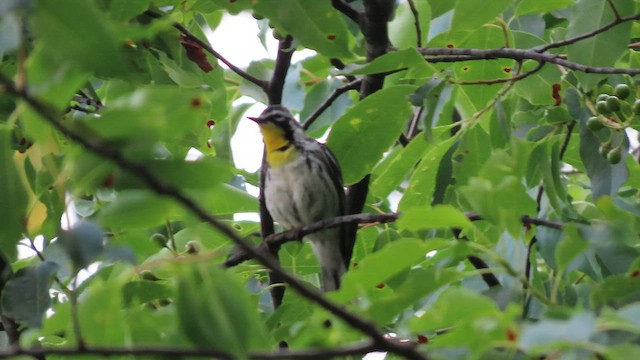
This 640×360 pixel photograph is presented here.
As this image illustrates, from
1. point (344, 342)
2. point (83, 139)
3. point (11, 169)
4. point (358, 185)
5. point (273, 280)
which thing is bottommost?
point (273, 280)

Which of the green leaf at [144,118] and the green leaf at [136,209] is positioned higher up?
the green leaf at [144,118]

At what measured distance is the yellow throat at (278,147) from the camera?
5.49 meters

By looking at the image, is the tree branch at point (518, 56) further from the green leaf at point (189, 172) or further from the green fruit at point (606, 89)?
the green leaf at point (189, 172)

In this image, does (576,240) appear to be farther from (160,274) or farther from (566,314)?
(160,274)

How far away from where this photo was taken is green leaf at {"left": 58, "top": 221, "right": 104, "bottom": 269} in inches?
68.0

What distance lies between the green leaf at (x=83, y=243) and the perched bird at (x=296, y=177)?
3.42 metres

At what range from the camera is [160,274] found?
329 centimetres

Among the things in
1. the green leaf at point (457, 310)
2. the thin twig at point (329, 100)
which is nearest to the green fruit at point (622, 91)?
the thin twig at point (329, 100)

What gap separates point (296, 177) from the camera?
546 cm

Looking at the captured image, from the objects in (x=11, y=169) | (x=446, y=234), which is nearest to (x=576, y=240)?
(x=11, y=169)

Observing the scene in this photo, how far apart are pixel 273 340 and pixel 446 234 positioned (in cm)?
133

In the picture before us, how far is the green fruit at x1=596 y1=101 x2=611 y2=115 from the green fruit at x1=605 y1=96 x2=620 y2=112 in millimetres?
11

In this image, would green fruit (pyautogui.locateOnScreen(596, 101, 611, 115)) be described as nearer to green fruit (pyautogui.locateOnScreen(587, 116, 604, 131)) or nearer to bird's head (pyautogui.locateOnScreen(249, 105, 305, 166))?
green fruit (pyautogui.locateOnScreen(587, 116, 604, 131))

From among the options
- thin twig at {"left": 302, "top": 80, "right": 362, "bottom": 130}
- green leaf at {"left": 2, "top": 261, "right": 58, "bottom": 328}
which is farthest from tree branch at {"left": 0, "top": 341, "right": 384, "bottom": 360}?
thin twig at {"left": 302, "top": 80, "right": 362, "bottom": 130}
